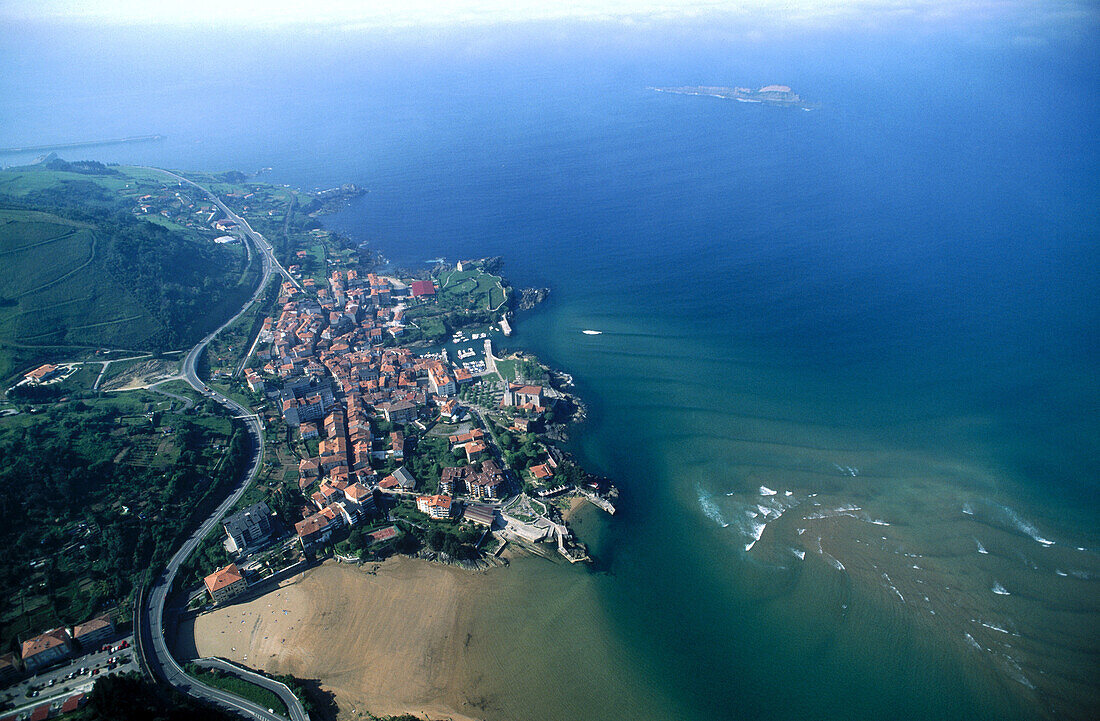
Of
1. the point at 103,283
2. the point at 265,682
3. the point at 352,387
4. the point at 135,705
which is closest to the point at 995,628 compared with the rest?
the point at 265,682

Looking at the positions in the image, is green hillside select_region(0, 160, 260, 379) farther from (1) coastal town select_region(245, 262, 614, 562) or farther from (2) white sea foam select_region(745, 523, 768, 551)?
(2) white sea foam select_region(745, 523, 768, 551)

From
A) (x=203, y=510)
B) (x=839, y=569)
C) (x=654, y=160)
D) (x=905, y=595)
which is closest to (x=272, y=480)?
(x=203, y=510)

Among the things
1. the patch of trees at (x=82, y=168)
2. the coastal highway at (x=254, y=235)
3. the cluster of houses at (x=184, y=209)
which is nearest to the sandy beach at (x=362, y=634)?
the coastal highway at (x=254, y=235)

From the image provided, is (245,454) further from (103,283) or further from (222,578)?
(103,283)

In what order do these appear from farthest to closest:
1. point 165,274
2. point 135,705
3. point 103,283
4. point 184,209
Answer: point 184,209, point 165,274, point 103,283, point 135,705

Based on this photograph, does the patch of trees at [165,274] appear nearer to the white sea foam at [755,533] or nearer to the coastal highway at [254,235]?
the coastal highway at [254,235]
